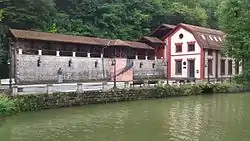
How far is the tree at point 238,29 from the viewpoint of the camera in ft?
125

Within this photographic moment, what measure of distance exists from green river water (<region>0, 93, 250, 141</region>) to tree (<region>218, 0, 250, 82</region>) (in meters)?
15.5

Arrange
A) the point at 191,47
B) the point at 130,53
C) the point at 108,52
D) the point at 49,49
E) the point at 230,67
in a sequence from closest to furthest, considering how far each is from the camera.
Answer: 1. the point at 49,49
2. the point at 108,52
3. the point at 130,53
4. the point at 191,47
5. the point at 230,67

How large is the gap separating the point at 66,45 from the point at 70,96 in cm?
1497

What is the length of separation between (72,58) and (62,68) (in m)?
1.71

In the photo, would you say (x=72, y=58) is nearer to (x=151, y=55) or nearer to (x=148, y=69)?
(x=148, y=69)

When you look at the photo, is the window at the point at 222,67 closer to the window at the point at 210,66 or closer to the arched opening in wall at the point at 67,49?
the window at the point at 210,66

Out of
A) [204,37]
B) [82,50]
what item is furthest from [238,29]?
[82,50]

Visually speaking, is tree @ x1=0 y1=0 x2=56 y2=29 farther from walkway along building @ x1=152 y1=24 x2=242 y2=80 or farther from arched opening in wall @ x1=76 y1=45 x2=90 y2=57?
walkway along building @ x1=152 y1=24 x2=242 y2=80

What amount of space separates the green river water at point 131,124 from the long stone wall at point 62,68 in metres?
12.5

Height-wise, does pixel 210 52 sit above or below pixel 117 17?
below

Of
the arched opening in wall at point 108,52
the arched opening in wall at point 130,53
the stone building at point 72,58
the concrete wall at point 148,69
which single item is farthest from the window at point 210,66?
the arched opening in wall at point 108,52

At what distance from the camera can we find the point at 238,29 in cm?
3869

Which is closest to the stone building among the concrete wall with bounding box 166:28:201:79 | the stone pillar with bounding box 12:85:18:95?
the concrete wall with bounding box 166:28:201:79

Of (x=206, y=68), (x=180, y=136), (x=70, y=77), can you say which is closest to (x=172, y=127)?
(x=180, y=136)
